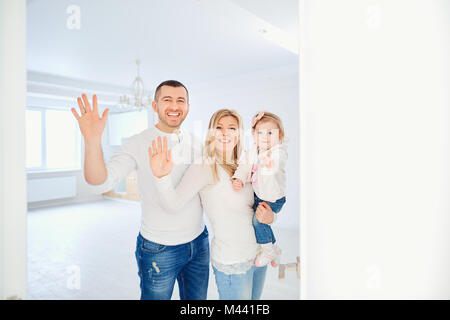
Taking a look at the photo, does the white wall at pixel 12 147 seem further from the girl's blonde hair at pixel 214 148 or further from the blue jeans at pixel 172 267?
the girl's blonde hair at pixel 214 148

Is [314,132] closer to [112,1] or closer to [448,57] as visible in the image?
[448,57]

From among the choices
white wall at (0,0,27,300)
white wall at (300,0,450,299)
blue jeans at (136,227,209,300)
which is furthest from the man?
white wall at (300,0,450,299)

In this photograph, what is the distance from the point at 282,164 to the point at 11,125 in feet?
3.12

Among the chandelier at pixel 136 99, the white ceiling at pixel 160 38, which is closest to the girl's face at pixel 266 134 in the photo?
the white ceiling at pixel 160 38

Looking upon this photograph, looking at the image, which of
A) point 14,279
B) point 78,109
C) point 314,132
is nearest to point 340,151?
point 314,132

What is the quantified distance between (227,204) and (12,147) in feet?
2.56

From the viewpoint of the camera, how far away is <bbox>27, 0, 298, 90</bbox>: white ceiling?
4.03ft

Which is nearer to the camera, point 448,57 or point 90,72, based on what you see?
point 448,57

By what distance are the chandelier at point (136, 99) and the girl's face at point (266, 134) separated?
448 mm

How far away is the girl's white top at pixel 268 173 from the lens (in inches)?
39.0

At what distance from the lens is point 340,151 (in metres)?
0.75

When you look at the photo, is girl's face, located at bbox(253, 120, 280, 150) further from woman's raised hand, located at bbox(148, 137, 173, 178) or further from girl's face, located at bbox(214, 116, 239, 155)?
woman's raised hand, located at bbox(148, 137, 173, 178)

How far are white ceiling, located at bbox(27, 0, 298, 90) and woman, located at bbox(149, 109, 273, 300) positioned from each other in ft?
0.93

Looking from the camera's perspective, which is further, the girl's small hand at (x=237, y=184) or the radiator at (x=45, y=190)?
the radiator at (x=45, y=190)
